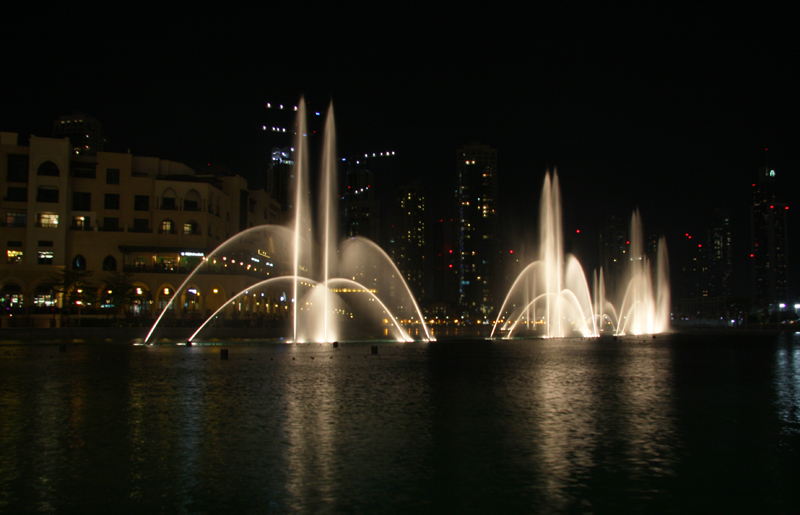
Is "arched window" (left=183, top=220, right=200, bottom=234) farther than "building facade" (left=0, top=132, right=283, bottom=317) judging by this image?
Yes

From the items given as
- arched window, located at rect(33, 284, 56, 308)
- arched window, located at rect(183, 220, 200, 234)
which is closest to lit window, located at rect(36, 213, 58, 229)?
arched window, located at rect(33, 284, 56, 308)

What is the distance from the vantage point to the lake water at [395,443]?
961 centimetres

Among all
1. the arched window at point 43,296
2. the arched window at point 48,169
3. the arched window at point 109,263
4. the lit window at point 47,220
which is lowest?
the arched window at point 43,296

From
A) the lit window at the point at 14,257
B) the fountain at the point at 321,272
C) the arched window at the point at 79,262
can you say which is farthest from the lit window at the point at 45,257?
the fountain at the point at 321,272

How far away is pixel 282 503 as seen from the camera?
9.32 meters

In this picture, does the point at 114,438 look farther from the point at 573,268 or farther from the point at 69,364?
the point at 573,268

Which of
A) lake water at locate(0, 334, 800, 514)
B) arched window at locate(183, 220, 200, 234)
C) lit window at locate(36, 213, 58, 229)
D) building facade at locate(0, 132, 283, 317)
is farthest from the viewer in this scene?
arched window at locate(183, 220, 200, 234)

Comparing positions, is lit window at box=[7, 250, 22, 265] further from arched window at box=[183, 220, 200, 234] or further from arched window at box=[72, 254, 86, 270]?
arched window at box=[183, 220, 200, 234]

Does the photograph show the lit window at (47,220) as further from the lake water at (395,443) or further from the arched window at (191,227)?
the lake water at (395,443)

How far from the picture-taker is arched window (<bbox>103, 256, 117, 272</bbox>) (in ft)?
290

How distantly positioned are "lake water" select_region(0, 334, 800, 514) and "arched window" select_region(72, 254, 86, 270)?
66.4m

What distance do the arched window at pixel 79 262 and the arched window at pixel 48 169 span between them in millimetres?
10836

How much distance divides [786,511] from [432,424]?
7.75 m

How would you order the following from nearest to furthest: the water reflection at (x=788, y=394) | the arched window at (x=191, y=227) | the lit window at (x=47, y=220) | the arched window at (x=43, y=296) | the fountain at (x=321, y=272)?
the water reflection at (x=788, y=394) < the fountain at (x=321, y=272) < the arched window at (x=43, y=296) < the lit window at (x=47, y=220) < the arched window at (x=191, y=227)
